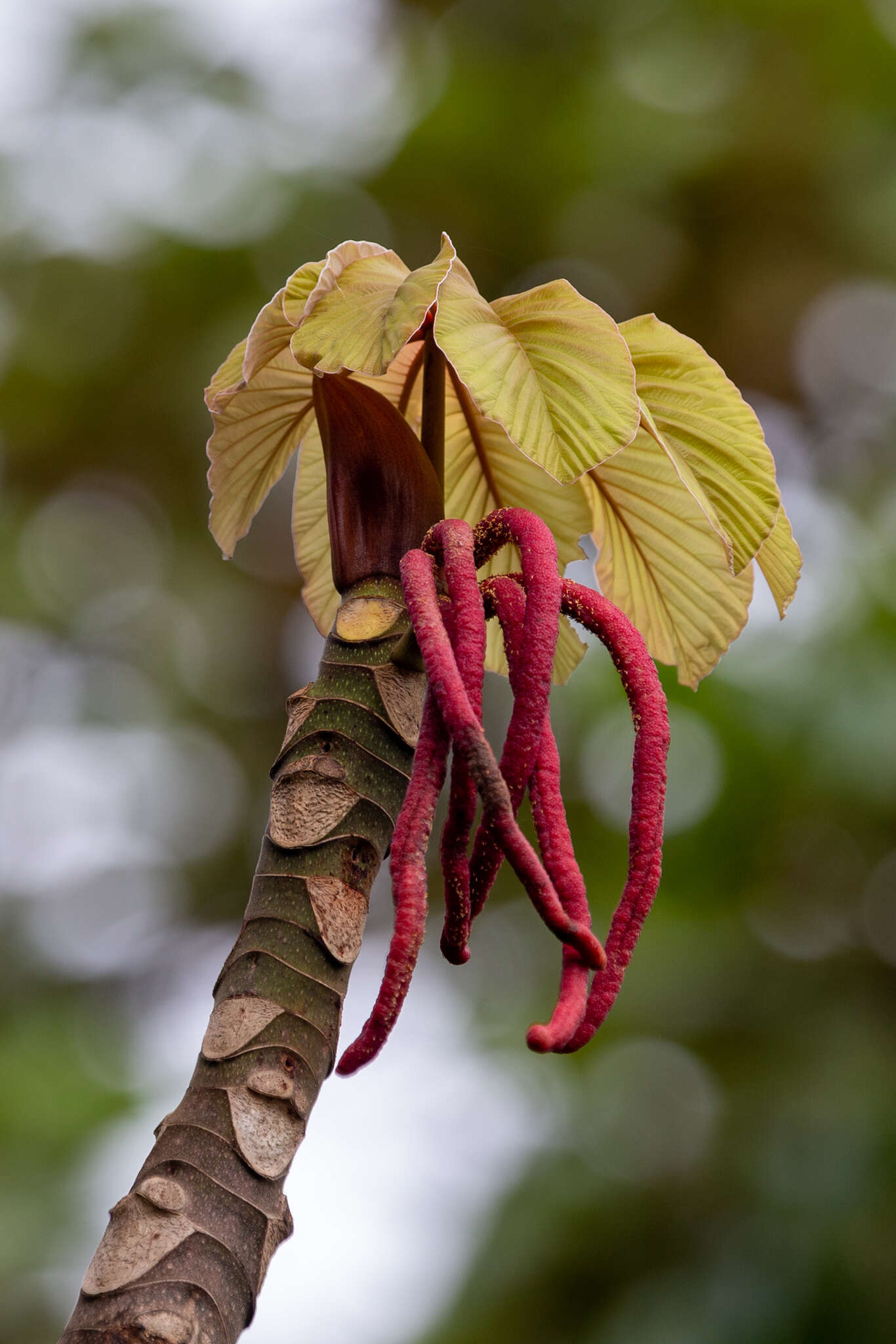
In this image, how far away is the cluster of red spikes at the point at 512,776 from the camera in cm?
49

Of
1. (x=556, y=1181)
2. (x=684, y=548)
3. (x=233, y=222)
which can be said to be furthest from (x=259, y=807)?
(x=684, y=548)

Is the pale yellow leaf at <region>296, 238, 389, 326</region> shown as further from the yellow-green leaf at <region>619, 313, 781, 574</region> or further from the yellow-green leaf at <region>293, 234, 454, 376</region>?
the yellow-green leaf at <region>619, 313, 781, 574</region>

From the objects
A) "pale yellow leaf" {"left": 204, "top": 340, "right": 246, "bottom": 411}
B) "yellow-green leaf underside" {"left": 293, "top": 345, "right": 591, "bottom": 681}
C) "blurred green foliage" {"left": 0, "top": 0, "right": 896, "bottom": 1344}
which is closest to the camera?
"pale yellow leaf" {"left": 204, "top": 340, "right": 246, "bottom": 411}

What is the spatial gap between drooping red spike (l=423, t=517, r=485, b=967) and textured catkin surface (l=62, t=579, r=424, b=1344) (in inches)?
2.5

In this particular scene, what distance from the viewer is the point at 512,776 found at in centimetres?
54

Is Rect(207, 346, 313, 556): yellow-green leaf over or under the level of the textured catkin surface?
over

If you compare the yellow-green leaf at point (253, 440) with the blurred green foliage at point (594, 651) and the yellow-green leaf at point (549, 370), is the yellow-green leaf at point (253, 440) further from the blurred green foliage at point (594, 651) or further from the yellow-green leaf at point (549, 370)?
the blurred green foliage at point (594, 651)

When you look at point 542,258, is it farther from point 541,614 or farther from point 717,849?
point 541,614

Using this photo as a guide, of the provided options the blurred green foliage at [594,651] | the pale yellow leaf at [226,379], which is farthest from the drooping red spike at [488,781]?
the blurred green foliage at [594,651]

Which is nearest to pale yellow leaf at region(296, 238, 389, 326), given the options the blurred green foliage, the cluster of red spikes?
the cluster of red spikes

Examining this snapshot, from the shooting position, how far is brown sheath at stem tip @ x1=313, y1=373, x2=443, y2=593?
0.64 meters

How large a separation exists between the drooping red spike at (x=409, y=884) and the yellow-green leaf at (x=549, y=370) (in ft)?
0.53

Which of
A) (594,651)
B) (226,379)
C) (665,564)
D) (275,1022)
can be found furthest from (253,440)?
(594,651)

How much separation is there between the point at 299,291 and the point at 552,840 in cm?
33
